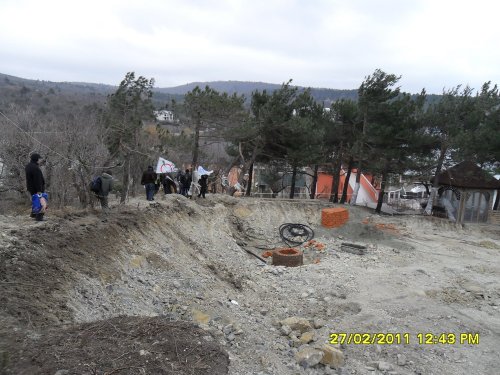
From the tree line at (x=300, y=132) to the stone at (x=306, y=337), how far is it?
13047 millimetres

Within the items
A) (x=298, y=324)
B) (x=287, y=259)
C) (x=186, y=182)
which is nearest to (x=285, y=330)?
(x=298, y=324)

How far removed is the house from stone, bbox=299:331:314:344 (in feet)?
65.0

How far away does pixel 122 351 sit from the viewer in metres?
5.01

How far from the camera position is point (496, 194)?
25.3m

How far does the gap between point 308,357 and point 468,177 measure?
72.3 feet

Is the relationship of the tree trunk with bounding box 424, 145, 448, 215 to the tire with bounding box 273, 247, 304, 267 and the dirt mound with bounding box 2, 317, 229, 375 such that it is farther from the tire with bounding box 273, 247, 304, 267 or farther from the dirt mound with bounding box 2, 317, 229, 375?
the dirt mound with bounding box 2, 317, 229, 375

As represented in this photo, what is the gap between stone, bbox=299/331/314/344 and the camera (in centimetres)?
784

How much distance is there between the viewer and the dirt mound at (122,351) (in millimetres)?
4461

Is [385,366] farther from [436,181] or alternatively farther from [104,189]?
[436,181]

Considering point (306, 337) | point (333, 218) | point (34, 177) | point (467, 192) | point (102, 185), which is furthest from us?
point (467, 192)

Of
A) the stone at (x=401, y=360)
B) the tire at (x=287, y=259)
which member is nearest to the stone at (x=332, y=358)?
the stone at (x=401, y=360)

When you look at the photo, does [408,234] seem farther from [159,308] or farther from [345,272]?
[159,308]

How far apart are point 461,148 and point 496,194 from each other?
6.27 m

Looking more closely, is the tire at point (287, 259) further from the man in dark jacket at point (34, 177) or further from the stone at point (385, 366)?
the man in dark jacket at point (34, 177)
